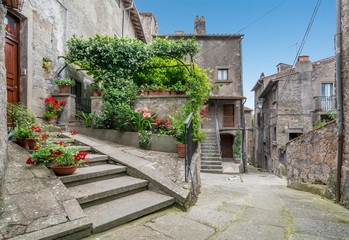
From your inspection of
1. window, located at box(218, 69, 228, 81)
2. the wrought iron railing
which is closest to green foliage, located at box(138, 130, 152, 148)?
the wrought iron railing

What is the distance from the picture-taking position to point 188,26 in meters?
15.1

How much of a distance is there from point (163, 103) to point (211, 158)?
5827 mm

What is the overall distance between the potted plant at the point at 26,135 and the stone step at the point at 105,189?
122 centimetres

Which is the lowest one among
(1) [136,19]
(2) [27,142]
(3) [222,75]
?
(2) [27,142]

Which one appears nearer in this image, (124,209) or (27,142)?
(124,209)

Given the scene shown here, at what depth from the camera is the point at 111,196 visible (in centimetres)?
243

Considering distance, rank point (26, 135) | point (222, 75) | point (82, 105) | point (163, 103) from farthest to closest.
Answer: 1. point (222, 75)
2. point (82, 105)
3. point (163, 103)
4. point (26, 135)

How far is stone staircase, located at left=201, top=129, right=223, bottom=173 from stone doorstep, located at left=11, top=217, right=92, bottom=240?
26.4 ft

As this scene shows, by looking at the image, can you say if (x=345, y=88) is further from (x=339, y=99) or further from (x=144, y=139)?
(x=144, y=139)

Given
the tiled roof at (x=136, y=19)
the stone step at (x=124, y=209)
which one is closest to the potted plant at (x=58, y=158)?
the stone step at (x=124, y=209)

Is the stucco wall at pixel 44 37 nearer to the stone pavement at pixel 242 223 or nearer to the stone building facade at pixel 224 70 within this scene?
the stone pavement at pixel 242 223

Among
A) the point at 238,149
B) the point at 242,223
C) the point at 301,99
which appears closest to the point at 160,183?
→ the point at 242,223

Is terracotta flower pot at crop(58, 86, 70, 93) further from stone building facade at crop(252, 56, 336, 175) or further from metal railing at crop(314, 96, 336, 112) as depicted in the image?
metal railing at crop(314, 96, 336, 112)

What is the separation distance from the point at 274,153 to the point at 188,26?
11.0 meters
